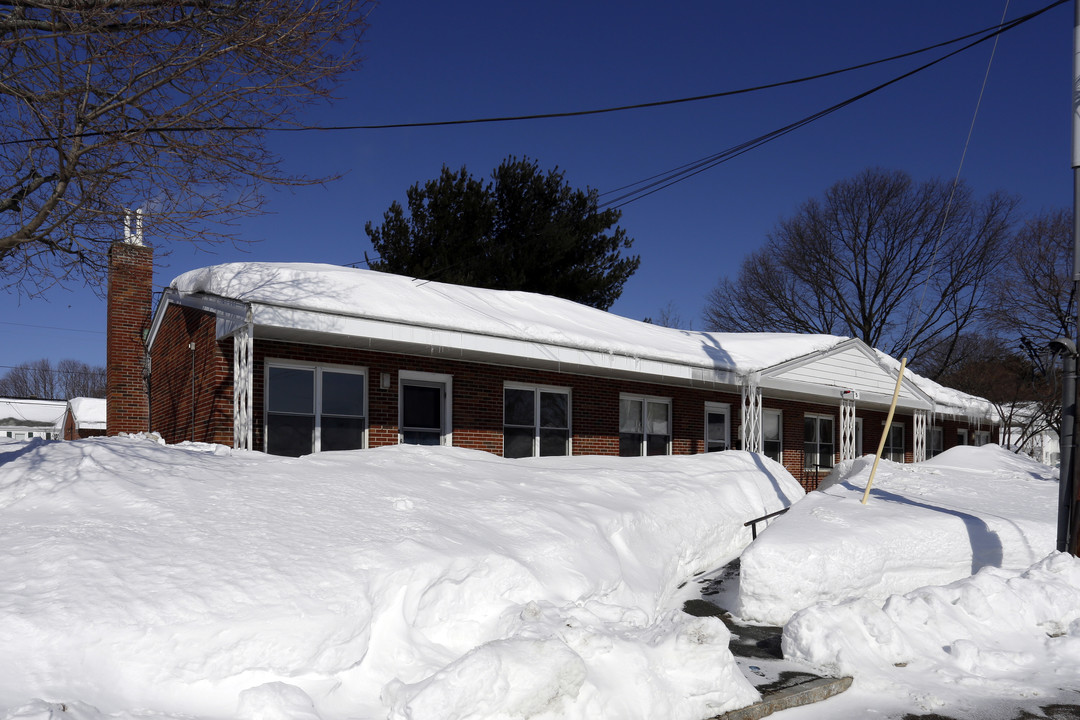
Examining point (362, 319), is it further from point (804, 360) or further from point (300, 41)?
point (804, 360)

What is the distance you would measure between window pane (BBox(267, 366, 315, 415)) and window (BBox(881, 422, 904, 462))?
18.9 metres

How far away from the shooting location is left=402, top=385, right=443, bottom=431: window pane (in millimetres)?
13125

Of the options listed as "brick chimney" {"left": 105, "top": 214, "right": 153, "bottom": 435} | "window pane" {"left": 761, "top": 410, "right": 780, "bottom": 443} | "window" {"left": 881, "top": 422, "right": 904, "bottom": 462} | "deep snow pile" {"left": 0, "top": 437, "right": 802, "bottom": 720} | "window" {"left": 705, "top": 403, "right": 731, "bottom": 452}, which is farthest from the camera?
"window" {"left": 881, "top": 422, "right": 904, "bottom": 462}

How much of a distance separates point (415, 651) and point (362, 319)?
21.4ft

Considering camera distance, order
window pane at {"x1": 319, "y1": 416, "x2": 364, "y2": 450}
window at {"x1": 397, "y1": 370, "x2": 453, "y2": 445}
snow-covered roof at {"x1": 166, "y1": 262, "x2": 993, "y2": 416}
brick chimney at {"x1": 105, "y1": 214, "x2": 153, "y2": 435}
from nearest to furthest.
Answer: snow-covered roof at {"x1": 166, "y1": 262, "x2": 993, "y2": 416} → window pane at {"x1": 319, "y1": 416, "x2": 364, "y2": 450} → window at {"x1": 397, "y1": 370, "x2": 453, "y2": 445} → brick chimney at {"x1": 105, "y1": 214, "x2": 153, "y2": 435}

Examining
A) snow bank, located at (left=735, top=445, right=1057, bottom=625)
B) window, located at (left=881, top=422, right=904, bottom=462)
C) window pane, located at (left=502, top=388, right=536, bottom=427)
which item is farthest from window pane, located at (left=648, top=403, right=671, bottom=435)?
window, located at (left=881, top=422, right=904, bottom=462)

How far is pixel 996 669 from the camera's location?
6.41 meters

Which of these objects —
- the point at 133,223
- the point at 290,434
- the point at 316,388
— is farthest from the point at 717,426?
the point at 133,223

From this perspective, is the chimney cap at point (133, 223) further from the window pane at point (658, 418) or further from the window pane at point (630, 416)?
the window pane at point (658, 418)

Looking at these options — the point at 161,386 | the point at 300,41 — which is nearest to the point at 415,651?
the point at 300,41

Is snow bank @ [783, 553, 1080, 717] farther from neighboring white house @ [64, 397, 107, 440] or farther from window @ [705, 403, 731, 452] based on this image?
neighboring white house @ [64, 397, 107, 440]

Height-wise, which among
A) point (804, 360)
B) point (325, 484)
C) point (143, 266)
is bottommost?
point (325, 484)

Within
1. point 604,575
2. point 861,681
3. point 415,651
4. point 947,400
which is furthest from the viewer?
point 947,400

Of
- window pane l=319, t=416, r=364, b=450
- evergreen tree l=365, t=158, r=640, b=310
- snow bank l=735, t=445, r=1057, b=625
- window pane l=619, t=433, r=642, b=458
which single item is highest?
evergreen tree l=365, t=158, r=640, b=310
